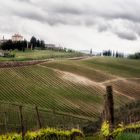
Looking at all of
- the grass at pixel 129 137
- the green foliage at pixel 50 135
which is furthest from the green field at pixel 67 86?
the grass at pixel 129 137

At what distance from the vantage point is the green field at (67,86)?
64.3 meters

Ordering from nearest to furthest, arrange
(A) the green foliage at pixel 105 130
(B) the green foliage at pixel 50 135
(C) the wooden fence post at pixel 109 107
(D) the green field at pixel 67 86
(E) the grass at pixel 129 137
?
(E) the grass at pixel 129 137 < (A) the green foliage at pixel 105 130 < (C) the wooden fence post at pixel 109 107 < (B) the green foliage at pixel 50 135 < (D) the green field at pixel 67 86

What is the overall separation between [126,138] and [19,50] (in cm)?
14467

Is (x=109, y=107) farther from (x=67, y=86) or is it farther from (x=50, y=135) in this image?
(x=67, y=86)

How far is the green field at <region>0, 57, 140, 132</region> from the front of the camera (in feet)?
211

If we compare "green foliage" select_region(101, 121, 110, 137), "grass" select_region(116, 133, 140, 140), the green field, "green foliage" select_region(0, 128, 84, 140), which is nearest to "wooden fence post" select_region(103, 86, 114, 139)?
"green foliage" select_region(101, 121, 110, 137)

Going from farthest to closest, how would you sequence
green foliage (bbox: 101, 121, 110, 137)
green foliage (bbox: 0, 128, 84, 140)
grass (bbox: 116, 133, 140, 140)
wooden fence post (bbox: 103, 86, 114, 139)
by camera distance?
green foliage (bbox: 0, 128, 84, 140)
wooden fence post (bbox: 103, 86, 114, 139)
green foliage (bbox: 101, 121, 110, 137)
grass (bbox: 116, 133, 140, 140)

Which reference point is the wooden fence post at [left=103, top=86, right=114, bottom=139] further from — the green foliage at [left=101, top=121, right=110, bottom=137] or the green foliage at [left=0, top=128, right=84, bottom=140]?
the green foliage at [left=0, top=128, right=84, bottom=140]

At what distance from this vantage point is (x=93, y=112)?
6103cm

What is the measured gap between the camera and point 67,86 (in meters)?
77.8

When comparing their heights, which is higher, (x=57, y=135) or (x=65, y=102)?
(x=57, y=135)

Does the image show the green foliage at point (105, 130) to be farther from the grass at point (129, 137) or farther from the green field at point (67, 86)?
the green field at point (67, 86)

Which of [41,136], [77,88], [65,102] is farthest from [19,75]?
[41,136]

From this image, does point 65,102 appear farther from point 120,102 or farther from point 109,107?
point 109,107
